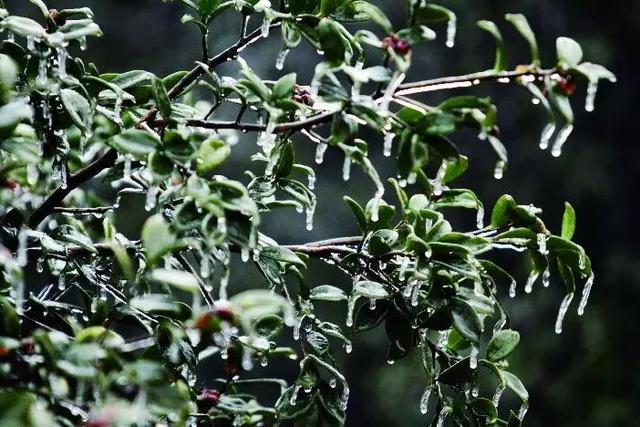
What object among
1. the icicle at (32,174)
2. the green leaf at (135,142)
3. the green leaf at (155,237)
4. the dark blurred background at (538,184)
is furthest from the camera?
the dark blurred background at (538,184)

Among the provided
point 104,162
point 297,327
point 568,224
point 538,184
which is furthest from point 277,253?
point 538,184

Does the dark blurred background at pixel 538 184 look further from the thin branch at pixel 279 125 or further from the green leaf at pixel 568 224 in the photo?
the thin branch at pixel 279 125

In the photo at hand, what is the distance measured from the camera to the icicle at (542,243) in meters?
0.76

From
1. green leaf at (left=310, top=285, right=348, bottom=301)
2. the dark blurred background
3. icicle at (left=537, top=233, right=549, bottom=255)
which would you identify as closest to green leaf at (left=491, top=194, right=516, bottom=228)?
icicle at (left=537, top=233, right=549, bottom=255)

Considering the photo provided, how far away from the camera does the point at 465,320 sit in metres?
0.73

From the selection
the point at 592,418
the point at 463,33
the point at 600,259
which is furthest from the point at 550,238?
the point at 463,33

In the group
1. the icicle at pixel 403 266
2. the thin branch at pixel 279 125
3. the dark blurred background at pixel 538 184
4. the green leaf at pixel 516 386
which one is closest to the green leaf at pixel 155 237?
the thin branch at pixel 279 125

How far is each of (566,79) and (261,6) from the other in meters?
0.28

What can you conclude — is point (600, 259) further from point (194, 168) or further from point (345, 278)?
point (194, 168)

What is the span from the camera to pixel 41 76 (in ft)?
2.30

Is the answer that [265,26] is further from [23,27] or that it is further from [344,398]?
[344,398]

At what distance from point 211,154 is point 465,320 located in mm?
254

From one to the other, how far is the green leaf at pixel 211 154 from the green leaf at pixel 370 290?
18 centimetres

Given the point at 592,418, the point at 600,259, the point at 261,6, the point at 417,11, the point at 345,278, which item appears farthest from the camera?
the point at 345,278
